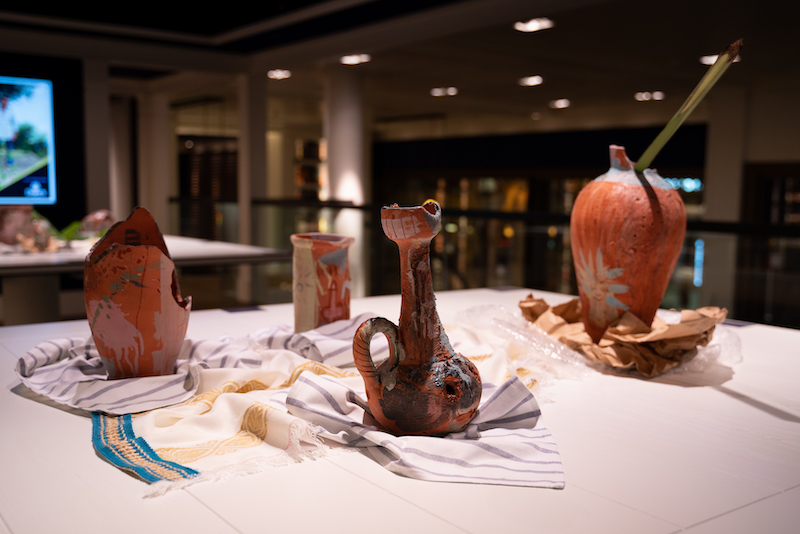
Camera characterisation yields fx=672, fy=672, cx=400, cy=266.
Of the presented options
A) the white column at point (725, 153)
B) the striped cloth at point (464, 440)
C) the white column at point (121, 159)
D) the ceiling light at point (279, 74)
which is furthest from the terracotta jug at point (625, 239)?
the white column at point (121, 159)

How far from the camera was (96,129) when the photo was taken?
522cm

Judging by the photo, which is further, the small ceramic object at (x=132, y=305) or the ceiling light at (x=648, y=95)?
the ceiling light at (x=648, y=95)

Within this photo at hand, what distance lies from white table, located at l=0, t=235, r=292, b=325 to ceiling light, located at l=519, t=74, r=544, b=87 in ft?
13.4

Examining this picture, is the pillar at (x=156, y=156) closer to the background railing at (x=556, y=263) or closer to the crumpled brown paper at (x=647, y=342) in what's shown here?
the background railing at (x=556, y=263)

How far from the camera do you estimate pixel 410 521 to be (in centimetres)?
60

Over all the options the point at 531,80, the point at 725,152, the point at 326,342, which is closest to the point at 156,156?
the point at 531,80

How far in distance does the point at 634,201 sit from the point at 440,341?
22.1 inches

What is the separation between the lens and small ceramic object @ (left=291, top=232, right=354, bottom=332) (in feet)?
3.75

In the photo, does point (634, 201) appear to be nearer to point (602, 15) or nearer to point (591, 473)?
point (591, 473)

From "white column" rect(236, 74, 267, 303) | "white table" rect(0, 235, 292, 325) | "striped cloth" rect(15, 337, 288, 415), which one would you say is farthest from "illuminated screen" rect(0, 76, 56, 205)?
"striped cloth" rect(15, 337, 288, 415)

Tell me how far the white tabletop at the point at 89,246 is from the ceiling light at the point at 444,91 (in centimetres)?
450

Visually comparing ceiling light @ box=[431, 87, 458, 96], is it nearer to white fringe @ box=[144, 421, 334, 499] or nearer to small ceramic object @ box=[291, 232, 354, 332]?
small ceramic object @ box=[291, 232, 354, 332]

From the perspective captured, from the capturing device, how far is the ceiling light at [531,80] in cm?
632

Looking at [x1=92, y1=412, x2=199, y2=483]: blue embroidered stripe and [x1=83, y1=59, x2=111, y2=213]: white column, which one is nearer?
[x1=92, y1=412, x2=199, y2=483]: blue embroidered stripe
